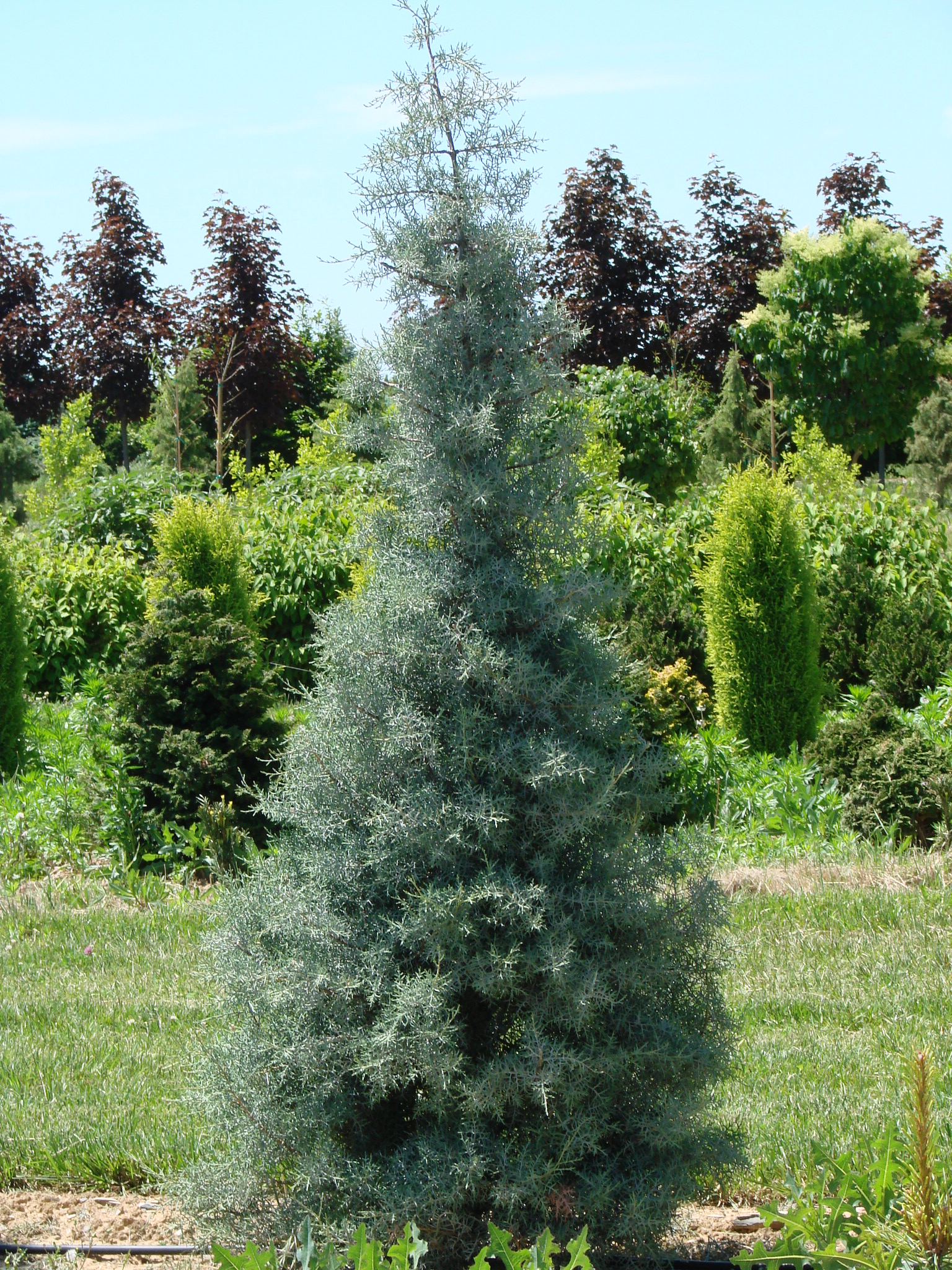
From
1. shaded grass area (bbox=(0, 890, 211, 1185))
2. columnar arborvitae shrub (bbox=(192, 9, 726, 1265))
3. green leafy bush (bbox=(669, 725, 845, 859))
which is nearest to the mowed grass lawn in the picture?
shaded grass area (bbox=(0, 890, 211, 1185))

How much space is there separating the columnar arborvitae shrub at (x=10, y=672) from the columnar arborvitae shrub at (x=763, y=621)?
5350 mm

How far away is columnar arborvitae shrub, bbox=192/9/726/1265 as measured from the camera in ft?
A: 8.12

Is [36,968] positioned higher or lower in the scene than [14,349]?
lower

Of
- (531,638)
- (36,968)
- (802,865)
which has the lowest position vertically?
(802,865)

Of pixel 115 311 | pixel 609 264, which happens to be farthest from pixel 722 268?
pixel 115 311

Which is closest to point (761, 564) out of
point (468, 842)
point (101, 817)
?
point (101, 817)

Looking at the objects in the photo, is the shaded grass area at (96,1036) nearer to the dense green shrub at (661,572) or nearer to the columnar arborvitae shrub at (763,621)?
the dense green shrub at (661,572)

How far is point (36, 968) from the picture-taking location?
495 cm

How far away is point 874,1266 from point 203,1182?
4.98 feet

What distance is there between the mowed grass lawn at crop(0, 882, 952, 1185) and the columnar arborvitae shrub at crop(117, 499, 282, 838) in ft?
2.56

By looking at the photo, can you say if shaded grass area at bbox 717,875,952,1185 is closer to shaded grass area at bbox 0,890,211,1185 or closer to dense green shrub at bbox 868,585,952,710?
shaded grass area at bbox 0,890,211,1185

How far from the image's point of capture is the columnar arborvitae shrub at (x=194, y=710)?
6277 mm

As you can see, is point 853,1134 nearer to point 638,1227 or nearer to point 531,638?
point 638,1227

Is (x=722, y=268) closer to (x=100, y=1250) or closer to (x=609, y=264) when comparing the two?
(x=609, y=264)
